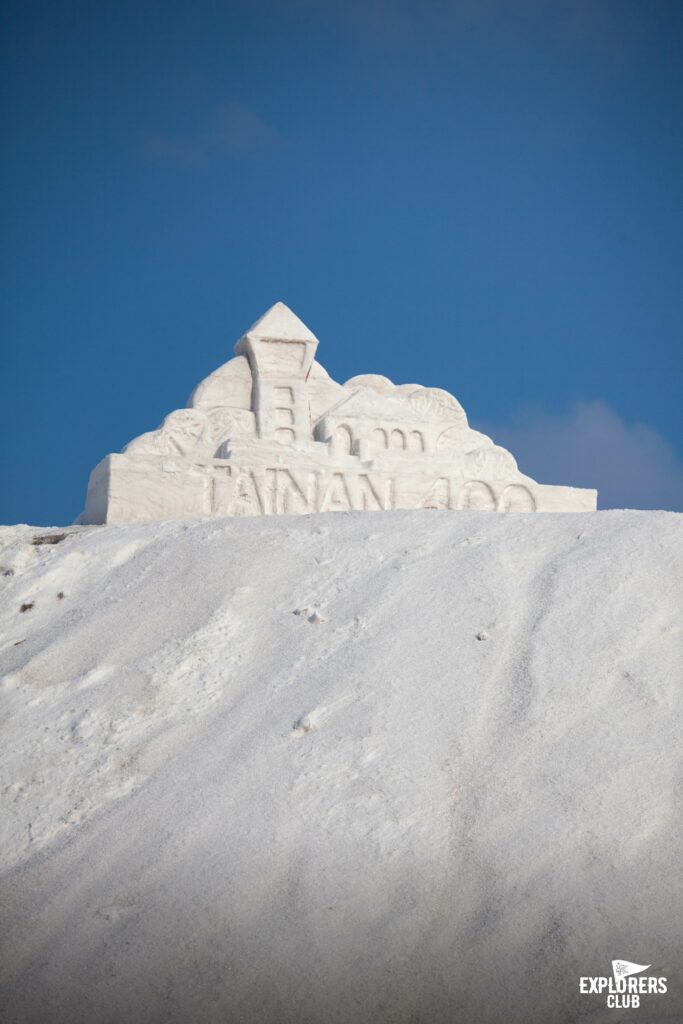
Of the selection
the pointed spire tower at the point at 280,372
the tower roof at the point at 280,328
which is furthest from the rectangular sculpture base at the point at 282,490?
the tower roof at the point at 280,328

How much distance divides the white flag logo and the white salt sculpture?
6730 mm

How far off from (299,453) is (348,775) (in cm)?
605

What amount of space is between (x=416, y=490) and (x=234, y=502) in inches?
74.4

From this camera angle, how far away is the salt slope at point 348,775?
3576 mm

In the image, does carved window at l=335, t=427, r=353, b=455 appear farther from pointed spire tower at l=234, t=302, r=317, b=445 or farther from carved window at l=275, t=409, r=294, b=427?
carved window at l=275, t=409, r=294, b=427

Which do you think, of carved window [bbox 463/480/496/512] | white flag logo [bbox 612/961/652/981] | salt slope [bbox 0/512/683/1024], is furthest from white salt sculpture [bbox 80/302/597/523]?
white flag logo [bbox 612/961/652/981]

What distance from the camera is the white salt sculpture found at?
32.0 ft

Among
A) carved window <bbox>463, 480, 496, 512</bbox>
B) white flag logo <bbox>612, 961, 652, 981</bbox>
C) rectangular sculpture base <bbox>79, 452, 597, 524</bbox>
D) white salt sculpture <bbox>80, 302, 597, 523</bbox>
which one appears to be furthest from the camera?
carved window <bbox>463, 480, 496, 512</bbox>

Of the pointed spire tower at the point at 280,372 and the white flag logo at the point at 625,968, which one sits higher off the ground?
the pointed spire tower at the point at 280,372

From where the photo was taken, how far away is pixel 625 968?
137 inches

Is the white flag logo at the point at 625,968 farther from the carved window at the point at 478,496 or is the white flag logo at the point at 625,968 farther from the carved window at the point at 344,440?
the carved window at the point at 344,440

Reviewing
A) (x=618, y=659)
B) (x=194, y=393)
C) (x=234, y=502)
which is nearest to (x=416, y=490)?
(x=234, y=502)

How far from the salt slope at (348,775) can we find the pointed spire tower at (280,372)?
4064 mm

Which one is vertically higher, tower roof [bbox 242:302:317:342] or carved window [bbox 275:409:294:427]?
tower roof [bbox 242:302:317:342]
